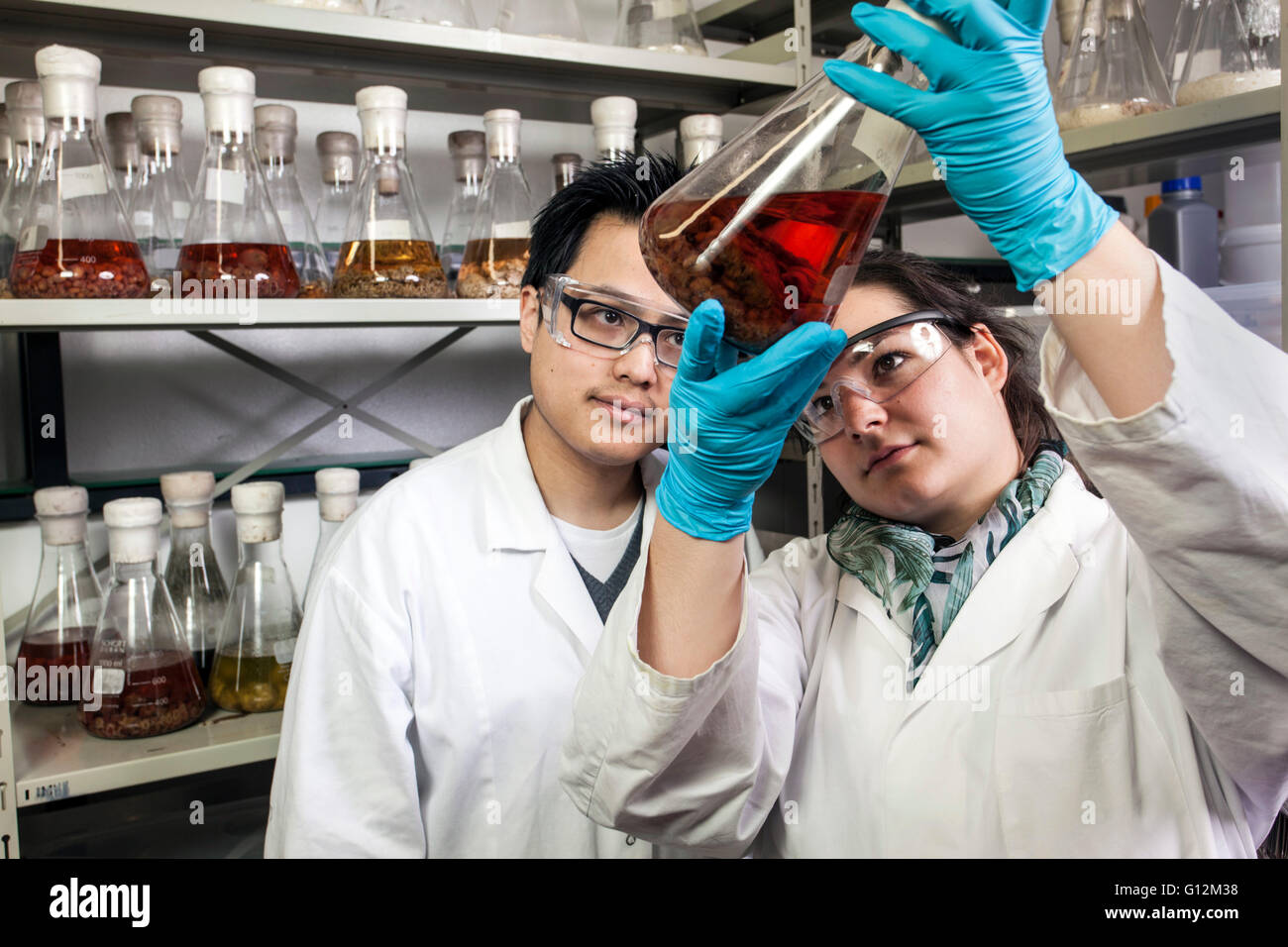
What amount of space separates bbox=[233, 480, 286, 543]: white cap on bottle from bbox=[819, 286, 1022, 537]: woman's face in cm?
82

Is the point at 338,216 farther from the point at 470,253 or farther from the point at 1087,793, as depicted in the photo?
the point at 1087,793

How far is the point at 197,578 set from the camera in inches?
57.9

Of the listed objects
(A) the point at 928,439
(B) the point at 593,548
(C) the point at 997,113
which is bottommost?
(B) the point at 593,548

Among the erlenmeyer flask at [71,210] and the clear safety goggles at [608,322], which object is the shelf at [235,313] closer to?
the erlenmeyer flask at [71,210]

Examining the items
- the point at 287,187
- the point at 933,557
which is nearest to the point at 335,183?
the point at 287,187

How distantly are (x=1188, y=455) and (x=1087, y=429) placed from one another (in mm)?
64

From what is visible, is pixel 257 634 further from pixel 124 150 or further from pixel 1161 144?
pixel 1161 144

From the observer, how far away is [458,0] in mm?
1532

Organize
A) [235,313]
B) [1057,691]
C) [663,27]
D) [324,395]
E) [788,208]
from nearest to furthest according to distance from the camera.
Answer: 1. [788,208]
2. [1057,691]
3. [235,313]
4. [663,27]
5. [324,395]

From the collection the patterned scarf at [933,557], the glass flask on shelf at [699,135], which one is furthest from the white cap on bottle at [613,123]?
the patterned scarf at [933,557]

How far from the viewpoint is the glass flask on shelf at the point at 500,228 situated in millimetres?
1485

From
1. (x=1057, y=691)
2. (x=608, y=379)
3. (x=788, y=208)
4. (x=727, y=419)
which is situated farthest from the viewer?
(x=608, y=379)

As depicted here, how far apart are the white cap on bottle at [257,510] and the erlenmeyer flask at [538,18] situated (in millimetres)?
861

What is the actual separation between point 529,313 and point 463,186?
1.31 ft
